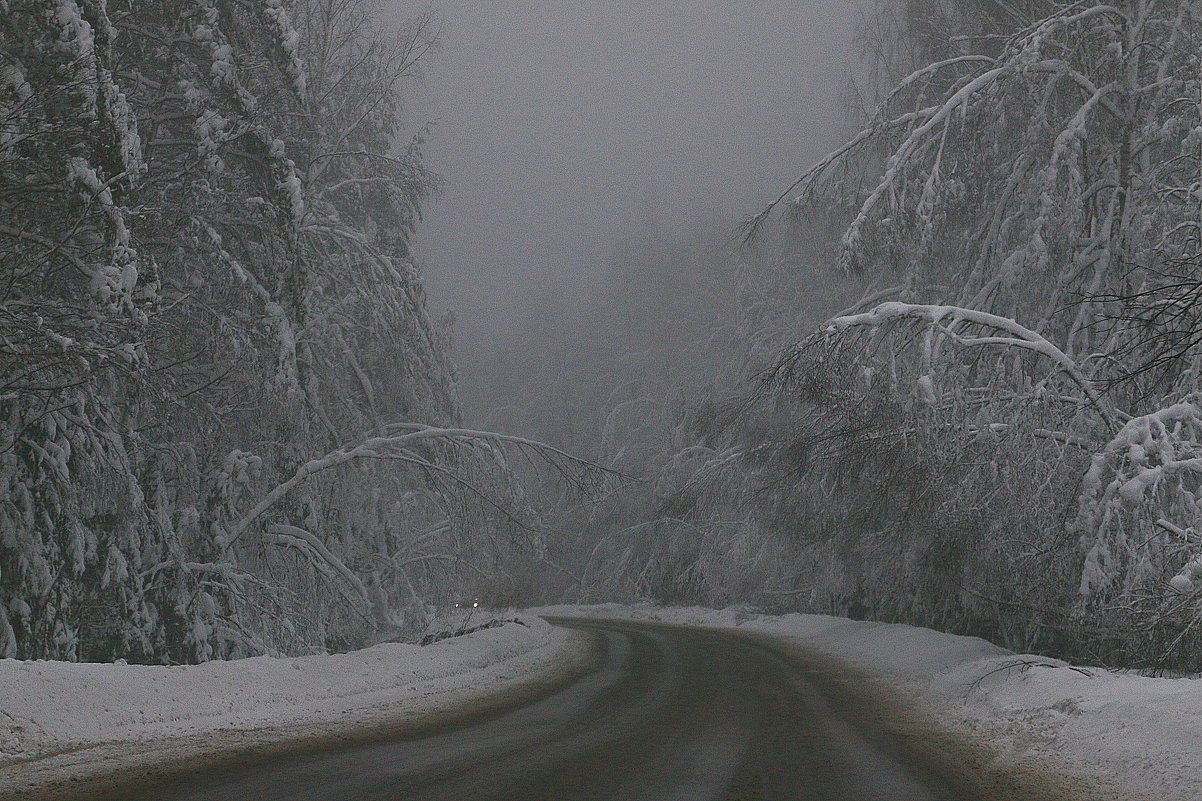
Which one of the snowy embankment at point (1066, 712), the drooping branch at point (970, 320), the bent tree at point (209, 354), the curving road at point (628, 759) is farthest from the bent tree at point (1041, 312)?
the bent tree at point (209, 354)

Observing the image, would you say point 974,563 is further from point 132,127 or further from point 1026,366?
point 132,127

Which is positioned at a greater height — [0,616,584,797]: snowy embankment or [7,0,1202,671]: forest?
[7,0,1202,671]: forest

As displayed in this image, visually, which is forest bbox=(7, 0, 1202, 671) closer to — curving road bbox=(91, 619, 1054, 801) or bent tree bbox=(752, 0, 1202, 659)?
bent tree bbox=(752, 0, 1202, 659)

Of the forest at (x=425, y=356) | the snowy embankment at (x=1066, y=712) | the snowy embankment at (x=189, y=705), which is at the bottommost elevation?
the snowy embankment at (x=1066, y=712)

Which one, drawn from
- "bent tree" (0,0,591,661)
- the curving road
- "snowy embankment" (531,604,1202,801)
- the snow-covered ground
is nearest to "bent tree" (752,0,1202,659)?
"snowy embankment" (531,604,1202,801)

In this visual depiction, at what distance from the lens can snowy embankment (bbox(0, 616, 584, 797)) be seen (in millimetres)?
6750

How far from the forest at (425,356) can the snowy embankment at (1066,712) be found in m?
0.79

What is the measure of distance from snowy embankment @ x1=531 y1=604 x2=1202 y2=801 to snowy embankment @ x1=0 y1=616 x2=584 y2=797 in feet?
18.4

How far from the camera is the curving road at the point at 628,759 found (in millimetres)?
6094

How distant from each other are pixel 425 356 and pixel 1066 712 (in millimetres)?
14063

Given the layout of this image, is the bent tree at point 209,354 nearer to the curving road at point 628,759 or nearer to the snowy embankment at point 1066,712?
the curving road at point 628,759

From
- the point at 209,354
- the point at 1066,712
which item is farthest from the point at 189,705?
the point at 1066,712

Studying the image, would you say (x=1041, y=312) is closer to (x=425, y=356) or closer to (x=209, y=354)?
(x=425, y=356)

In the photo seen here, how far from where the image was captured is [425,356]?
19.8m
